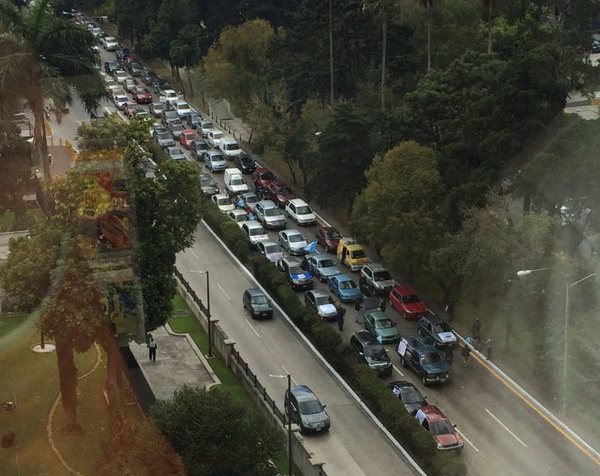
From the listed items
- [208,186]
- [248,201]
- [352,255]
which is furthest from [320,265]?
[208,186]

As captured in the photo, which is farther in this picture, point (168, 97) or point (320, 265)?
point (168, 97)

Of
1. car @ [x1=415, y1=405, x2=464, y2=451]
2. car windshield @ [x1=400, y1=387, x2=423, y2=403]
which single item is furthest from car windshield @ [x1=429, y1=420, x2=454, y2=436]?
car windshield @ [x1=400, y1=387, x2=423, y2=403]

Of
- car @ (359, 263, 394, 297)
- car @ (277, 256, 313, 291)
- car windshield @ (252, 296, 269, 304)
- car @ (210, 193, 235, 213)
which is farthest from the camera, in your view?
car @ (210, 193, 235, 213)

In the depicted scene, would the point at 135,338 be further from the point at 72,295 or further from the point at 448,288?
the point at 448,288

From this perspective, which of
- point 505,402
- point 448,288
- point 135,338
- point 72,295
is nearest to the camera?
point 72,295

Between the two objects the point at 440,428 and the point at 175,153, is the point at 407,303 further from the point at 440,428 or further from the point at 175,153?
the point at 175,153

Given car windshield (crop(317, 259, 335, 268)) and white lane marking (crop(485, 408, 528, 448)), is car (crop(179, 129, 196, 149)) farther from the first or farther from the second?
white lane marking (crop(485, 408, 528, 448))

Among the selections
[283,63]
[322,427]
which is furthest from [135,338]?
[283,63]
